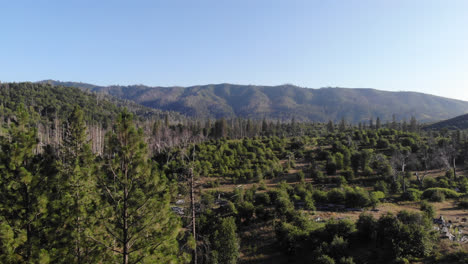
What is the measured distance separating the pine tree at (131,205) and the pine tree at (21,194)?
271 centimetres

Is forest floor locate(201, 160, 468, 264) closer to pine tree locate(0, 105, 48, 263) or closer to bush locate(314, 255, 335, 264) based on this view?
bush locate(314, 255, 335, 264)

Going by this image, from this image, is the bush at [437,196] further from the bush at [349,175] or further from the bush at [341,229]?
the bush at [341,229]

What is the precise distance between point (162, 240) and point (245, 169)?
40.0 meters

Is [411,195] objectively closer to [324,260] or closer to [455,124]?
[324,260]

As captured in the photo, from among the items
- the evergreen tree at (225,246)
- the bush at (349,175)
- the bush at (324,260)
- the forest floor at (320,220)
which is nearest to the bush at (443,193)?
the forest floor at (320,220)

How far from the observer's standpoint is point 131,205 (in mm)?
10383

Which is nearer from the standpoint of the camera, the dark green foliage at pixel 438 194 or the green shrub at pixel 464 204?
the green shrub at pixel 464 204

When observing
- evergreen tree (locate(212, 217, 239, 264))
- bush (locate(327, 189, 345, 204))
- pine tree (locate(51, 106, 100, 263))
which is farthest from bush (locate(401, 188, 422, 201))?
pine tree (locate(51, 106, 100, 263))

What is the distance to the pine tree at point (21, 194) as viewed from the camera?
9.93m

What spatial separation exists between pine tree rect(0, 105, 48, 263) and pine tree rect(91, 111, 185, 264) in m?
2.71

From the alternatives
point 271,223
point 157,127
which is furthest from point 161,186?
point 157,127

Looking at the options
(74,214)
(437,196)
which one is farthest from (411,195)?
(74,214)

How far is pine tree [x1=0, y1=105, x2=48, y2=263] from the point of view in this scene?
9.93m

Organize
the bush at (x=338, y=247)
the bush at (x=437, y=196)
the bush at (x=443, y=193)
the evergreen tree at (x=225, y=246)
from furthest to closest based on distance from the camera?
the bush at (x=443, y=193)
the bush at (x=437, y=196)
the evergreen tree at (x=225, y=246)
the bush at (x=338, y=247)
